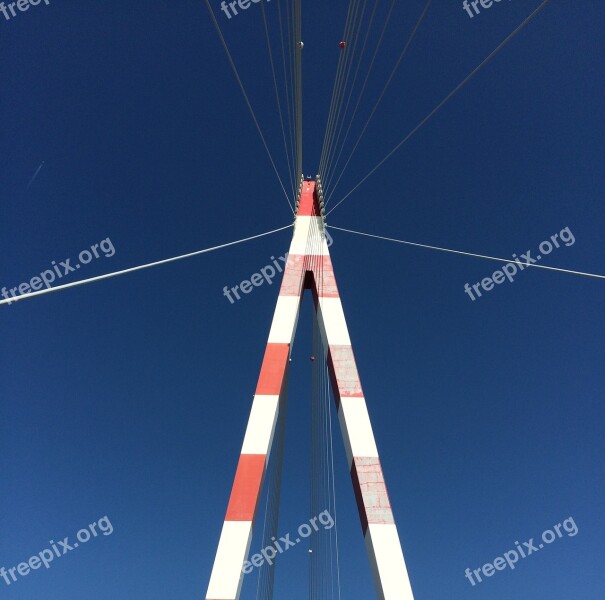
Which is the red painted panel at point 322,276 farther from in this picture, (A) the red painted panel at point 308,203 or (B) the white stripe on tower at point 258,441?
(A) the red painted panel at point 308,203

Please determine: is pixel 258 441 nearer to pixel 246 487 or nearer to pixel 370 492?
pixel 246 487

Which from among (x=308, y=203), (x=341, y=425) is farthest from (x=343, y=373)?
(x=308, y=203)

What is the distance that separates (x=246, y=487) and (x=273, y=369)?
1100mm

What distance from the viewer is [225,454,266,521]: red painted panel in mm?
4000

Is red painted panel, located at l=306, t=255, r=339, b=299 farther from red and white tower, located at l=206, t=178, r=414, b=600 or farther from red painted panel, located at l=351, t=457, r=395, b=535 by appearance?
red painted panel, located at l=351, t=457, r=395, b=535

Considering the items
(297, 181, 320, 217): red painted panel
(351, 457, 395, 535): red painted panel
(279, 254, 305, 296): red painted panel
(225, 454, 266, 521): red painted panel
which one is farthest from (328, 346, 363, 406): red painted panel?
(297, 181, 320, 217): red painted panel

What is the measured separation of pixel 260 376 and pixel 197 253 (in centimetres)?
138

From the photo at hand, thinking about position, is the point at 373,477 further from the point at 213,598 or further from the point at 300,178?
the point at 300,178

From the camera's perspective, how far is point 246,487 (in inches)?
162

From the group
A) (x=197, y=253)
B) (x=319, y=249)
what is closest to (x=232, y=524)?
(x=197, y=253)

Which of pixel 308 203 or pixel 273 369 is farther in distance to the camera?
pixel 308 203

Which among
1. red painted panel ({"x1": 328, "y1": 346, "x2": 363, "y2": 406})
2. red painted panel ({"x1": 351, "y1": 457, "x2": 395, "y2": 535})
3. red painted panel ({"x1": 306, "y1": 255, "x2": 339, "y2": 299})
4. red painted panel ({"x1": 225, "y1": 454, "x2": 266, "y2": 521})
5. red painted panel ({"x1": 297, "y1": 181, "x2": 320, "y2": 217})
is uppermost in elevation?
red painted panel ({"x1": 297, "y1": 181, "x2": 320, "y2": 217})

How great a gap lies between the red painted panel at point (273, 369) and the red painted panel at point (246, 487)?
2.05ft

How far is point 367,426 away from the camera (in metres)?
4.46
